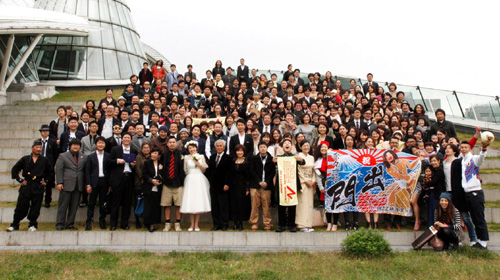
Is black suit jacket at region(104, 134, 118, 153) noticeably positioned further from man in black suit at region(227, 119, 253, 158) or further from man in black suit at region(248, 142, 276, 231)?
man in black suit at region(248, 142, 276, 231)

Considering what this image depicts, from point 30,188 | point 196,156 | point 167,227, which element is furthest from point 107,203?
point 196,156

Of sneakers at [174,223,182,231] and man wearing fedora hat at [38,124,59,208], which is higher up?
man wearing fedora hat at [38,124,59,208]

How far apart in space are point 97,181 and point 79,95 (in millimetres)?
14746

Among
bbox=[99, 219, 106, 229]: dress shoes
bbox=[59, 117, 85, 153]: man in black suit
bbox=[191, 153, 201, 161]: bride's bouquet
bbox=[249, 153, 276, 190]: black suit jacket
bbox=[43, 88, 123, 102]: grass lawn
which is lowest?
bbox=[99, 219, 106, 229]: dress shoes

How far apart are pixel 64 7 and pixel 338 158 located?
24.2 metres

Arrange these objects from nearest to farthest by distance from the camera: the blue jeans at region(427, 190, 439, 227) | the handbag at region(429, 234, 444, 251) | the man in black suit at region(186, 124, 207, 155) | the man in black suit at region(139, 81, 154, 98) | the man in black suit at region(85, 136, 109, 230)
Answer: the handbag at region(429, 234, 444, 251) < the blue jeans at region(427, 190, 439, 227) < the man in black suit at region(85, 136, 109, 230) < the man in black suit at region(186, 124, 207, 155) < the man in black suit at region(139, 81, 154, 98)

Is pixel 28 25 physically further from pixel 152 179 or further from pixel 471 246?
pixel 471 246

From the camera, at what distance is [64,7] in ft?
91.1

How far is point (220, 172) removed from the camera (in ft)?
31.0

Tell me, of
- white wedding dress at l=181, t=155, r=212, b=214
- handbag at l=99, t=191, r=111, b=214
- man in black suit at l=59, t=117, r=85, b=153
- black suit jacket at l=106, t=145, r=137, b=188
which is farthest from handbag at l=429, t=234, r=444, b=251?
man in black suit at l=59, t=117, r=85, b=153

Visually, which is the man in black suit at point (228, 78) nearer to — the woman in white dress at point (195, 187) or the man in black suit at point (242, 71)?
the man in black suit at point (242, 71)

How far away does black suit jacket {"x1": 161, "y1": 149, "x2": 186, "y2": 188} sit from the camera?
937 cm

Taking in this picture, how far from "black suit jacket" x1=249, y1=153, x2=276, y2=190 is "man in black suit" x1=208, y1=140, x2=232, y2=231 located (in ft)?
1.63

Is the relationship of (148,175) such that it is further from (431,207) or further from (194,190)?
(431,207)
